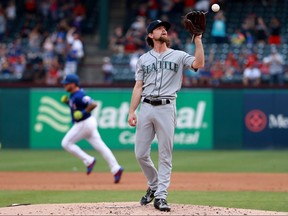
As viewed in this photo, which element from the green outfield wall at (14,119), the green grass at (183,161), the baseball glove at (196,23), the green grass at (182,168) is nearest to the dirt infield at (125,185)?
the green grass at (182,168)

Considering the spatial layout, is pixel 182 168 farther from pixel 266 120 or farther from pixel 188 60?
pixel 188 60

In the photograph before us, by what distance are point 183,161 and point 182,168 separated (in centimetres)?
177

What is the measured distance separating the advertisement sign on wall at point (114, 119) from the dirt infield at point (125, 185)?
22.1ft

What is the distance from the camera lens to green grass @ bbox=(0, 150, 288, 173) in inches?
683

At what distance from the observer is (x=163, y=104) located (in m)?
9.32

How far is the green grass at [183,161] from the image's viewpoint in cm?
1736

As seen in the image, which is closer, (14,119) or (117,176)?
(117,176)

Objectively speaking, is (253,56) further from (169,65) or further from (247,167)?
(169,65)

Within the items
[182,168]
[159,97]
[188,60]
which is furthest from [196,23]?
[182,168]

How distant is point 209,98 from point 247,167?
569 cm

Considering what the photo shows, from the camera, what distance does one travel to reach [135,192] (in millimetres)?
12531

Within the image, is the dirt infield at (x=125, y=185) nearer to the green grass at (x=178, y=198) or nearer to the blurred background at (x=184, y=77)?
the green grass at (x=178, y=198)

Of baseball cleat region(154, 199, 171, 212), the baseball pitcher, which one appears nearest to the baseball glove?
the baseball pitcher

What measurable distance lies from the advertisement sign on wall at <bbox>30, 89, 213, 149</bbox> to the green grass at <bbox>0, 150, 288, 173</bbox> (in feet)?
2.55
